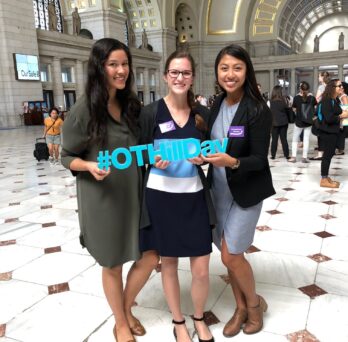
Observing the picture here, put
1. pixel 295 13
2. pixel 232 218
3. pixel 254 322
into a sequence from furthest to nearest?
1. pixel 295 13
2. pixel 254 322
3. pixel 232 218

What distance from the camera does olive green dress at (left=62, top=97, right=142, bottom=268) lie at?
2.16m

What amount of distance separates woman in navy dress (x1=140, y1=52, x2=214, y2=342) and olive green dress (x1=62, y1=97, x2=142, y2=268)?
90 mm

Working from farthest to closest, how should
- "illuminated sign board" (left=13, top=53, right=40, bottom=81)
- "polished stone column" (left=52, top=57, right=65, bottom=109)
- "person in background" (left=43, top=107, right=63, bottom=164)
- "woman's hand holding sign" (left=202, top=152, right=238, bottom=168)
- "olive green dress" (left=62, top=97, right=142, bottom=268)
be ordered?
"polished stone column" (left=52, top=57, right=65, bottom=109)
"illuminated sign board" (left=13, top=53, right=40, bottom=81)
"person in background" (left=43, top=107, right=63, bottom=164)
"olive green dress" (left=62, top=97, right=142, bottom=268)
"woman's hand holding sign" (left=202, top=152, right=238, bottom=168)

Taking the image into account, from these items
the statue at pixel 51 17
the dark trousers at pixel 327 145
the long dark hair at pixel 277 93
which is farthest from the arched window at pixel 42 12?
the dark trousers at pixel 327 145

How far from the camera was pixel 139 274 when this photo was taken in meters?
2.43

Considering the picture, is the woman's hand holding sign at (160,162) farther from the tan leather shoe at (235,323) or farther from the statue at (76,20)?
the statue at (76,20)

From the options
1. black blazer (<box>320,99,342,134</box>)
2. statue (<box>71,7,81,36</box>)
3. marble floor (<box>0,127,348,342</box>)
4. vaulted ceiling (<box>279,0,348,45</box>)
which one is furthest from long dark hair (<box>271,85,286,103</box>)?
vaulted ceiling (<box>279,0,348,45</box>)

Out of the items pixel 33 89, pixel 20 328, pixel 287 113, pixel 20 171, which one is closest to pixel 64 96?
pixel 33 89

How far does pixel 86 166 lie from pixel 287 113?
7.72 m

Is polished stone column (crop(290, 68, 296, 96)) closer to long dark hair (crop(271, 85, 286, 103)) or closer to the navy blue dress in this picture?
long dark hair (crop(271, 85, 286, 103))

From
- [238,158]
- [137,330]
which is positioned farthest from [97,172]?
[137,330]

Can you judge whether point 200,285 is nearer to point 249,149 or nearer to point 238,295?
point 238,295

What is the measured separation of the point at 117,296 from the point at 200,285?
543mm

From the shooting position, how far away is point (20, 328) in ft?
8.98
